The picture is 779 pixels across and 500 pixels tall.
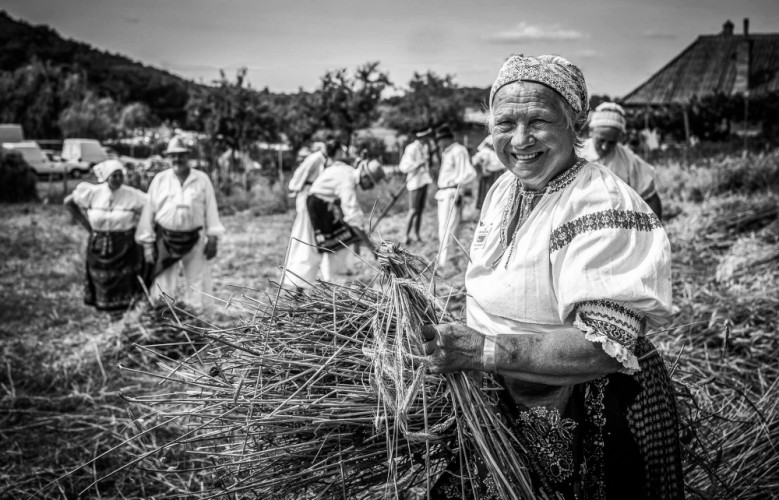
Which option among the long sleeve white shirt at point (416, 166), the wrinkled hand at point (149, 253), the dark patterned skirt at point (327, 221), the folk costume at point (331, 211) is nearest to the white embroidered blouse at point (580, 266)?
the folk costume at point (331, 211)

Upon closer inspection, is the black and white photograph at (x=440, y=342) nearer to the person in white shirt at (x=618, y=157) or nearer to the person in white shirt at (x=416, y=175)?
the person in white shirt at (x=618, y=157)

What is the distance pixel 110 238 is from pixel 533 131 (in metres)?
5.10

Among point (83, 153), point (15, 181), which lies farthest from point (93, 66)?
point (15, 181)

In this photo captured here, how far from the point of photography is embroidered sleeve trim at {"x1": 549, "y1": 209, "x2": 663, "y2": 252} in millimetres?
1433

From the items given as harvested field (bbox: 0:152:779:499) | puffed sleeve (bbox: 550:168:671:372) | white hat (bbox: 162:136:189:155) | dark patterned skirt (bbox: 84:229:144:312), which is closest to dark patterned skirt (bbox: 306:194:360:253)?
harvested field (bbox: 0:152:779:499)

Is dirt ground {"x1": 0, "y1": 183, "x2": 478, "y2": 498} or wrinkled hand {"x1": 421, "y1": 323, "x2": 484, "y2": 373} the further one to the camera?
dirt ground {"x1": 0, "y1": 183, "x2": 478, "y2": 498}

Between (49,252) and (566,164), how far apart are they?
1012 cm

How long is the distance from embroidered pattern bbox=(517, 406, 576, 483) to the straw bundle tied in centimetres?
5

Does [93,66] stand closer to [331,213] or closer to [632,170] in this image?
[331,213]

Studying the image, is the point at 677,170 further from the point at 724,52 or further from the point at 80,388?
the point at 724,52

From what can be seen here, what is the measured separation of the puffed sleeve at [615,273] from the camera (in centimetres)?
138

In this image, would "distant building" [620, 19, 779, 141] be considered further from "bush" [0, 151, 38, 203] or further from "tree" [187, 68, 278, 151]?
"bush" [0, 151, 38, 203]

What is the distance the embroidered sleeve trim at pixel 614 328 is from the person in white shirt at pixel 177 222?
15.4ft

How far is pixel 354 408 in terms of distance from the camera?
1652 millimetres
